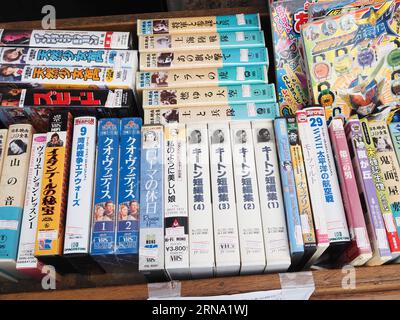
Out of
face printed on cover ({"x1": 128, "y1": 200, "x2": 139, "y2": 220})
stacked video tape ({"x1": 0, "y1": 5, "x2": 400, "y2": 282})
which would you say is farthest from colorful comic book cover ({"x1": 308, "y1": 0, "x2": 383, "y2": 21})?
face printed on cover ({"x1": 128, "y1": 200, "x2": 139, "y2": 220})

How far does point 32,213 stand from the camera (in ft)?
2.71

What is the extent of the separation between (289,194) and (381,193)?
20cm

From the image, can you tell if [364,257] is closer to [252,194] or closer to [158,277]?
[252,194]

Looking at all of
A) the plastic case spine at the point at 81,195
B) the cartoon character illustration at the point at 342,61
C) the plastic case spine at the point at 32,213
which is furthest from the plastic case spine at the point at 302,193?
the plastic case spine at the point at 32,213

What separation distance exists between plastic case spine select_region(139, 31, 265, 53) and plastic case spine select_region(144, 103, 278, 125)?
0.65 feet

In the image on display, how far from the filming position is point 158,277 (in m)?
0.82

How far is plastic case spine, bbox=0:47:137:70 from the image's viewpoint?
3.32ft

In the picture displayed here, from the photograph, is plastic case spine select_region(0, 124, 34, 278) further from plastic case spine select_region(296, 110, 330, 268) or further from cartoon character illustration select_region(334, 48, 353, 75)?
cartoon character illustration select_region(334, 48, 353, 75)

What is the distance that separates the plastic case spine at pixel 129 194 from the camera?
784 millimetres

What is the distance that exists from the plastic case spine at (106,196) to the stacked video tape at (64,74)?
8 cm

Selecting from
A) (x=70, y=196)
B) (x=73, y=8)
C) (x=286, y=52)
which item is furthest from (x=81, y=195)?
(x=73, y=8)

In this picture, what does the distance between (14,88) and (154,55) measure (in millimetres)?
365

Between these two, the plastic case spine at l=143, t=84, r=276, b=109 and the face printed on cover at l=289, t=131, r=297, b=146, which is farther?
the plastic case spine at l=143, t=84, r=276, b=109

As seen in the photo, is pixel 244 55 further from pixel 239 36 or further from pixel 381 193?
pixel 381 193
